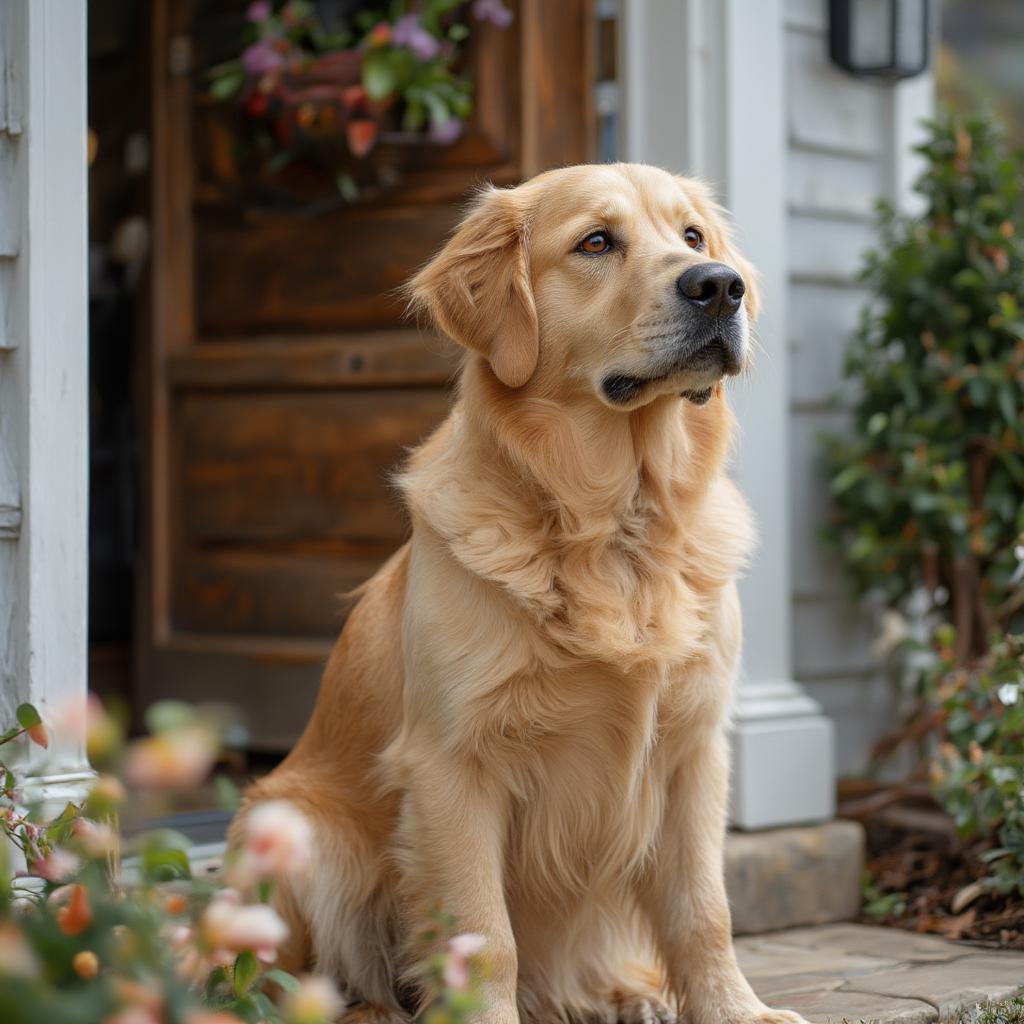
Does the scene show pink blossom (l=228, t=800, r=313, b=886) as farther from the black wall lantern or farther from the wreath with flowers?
the black wall lantern

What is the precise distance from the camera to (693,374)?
231 centimetres

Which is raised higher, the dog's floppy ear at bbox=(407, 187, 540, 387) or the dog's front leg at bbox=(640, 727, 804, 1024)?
the dog's floppy ear at bbox=(407, 187, 540, 387)

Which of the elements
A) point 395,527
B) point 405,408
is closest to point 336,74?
point 405,408

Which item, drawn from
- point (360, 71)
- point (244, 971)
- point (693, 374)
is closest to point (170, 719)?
point (244, 971)

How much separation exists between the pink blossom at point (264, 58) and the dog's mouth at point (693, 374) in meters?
2.13

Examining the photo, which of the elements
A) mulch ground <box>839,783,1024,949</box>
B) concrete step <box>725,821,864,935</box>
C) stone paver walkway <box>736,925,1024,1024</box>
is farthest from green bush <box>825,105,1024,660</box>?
stone paver walkway <box>736,925,1024,1024</box>

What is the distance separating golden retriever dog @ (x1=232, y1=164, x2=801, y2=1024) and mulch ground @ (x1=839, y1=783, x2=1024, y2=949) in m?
0.94

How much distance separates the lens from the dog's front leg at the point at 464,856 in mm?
2221

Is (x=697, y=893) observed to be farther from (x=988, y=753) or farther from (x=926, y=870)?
(x=926, y=870)

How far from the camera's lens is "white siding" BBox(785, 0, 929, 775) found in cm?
395

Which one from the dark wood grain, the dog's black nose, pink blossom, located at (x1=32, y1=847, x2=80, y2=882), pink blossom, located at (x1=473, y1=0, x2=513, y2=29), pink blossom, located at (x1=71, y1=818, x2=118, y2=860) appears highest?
pink blossom, located at (x1=473, y1=0, x2=513, y2=29)

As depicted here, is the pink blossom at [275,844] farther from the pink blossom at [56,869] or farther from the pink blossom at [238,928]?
the pink blossom at [56,869]

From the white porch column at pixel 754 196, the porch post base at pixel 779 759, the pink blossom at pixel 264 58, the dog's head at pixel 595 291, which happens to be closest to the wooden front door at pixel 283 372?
the white porch column at pixel 754 196

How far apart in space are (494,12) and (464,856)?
2486 millimetres
